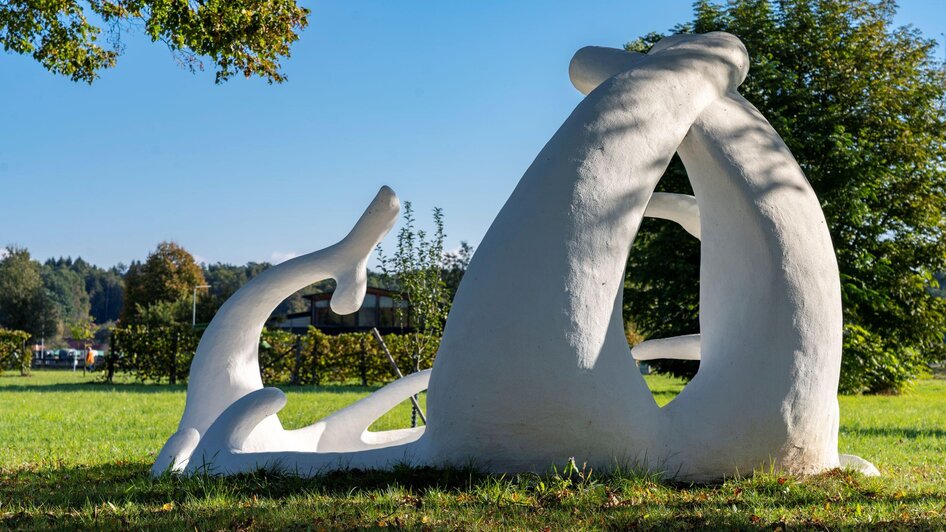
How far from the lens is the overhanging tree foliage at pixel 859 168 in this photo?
65.8ft

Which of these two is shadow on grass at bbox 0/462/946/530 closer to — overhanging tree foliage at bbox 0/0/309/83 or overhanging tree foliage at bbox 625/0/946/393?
overhanging tree foliage at bbox 0/0/309/83

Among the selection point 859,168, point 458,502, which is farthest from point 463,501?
point 859,168

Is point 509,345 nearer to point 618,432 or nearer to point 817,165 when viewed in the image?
point 618,432

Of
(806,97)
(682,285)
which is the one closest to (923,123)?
(806,97)

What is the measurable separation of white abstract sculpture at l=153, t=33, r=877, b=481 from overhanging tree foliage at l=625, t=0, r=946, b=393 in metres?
14.2

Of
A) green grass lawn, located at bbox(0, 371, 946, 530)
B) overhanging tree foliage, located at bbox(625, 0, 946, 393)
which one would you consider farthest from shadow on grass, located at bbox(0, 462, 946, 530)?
overhanging tree foliage, located at bbox(625, 0, 946, 393)

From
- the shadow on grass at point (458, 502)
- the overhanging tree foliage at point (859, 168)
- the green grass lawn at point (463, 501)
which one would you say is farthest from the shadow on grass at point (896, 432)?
the overhanging tree foliage at point (859, 168)

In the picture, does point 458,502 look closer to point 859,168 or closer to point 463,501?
point 463,501

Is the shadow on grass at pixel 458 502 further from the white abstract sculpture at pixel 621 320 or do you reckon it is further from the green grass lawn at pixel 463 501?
the white abstract sculpture at pixel 621 320

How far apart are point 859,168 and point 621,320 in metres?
16.4

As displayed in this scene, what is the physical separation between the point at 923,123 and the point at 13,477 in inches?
863

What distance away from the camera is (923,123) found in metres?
21.5

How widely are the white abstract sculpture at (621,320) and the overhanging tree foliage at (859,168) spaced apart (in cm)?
1422

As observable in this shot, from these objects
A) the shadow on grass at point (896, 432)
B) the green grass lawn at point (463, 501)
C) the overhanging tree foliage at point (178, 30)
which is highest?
the overhanging tree foliage at point (178, 30)
